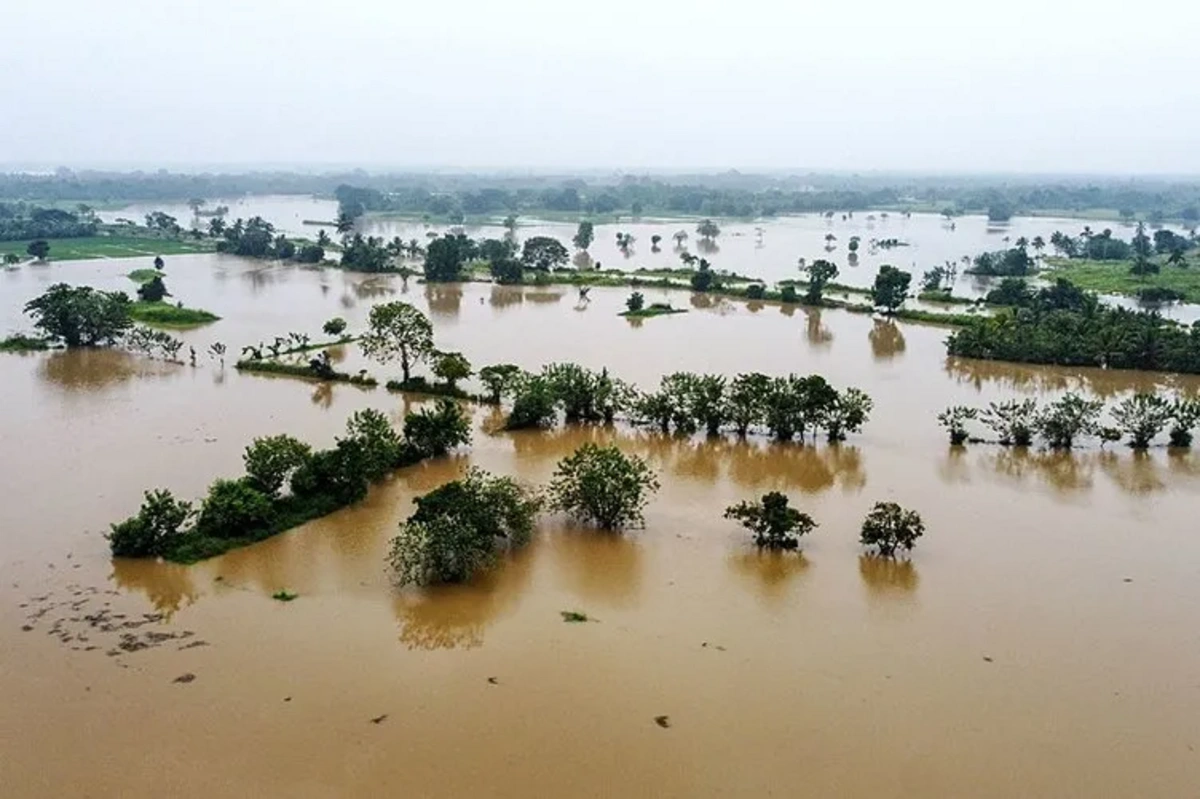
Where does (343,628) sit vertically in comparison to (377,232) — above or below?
below

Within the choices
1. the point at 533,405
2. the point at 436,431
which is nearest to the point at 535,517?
the point at 436,431

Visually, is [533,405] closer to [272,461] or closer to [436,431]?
[436,431]

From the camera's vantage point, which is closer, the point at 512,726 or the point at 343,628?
the point at 512,726

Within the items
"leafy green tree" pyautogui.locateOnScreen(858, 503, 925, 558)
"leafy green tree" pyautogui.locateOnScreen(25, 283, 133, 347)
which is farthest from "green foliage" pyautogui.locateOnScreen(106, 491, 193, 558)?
"leafy green tree" pyautogui.locateOnScreen(25, 283, 133, 347)

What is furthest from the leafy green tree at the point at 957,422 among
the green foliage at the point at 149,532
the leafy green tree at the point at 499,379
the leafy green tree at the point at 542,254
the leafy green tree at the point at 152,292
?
the leafy green tree at the point at 152,292

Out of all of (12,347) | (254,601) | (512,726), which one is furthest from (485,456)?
(12,347)

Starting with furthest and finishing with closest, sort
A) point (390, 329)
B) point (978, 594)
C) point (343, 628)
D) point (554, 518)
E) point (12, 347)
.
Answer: point (12, 347), point (390, 329), point (554, 518), point (978, 594), point (343, 628)

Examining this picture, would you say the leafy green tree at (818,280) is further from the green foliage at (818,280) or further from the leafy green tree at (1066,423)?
the leafy green tree at (1066,423)

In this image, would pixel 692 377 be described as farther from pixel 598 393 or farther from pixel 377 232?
pixel 377 232
